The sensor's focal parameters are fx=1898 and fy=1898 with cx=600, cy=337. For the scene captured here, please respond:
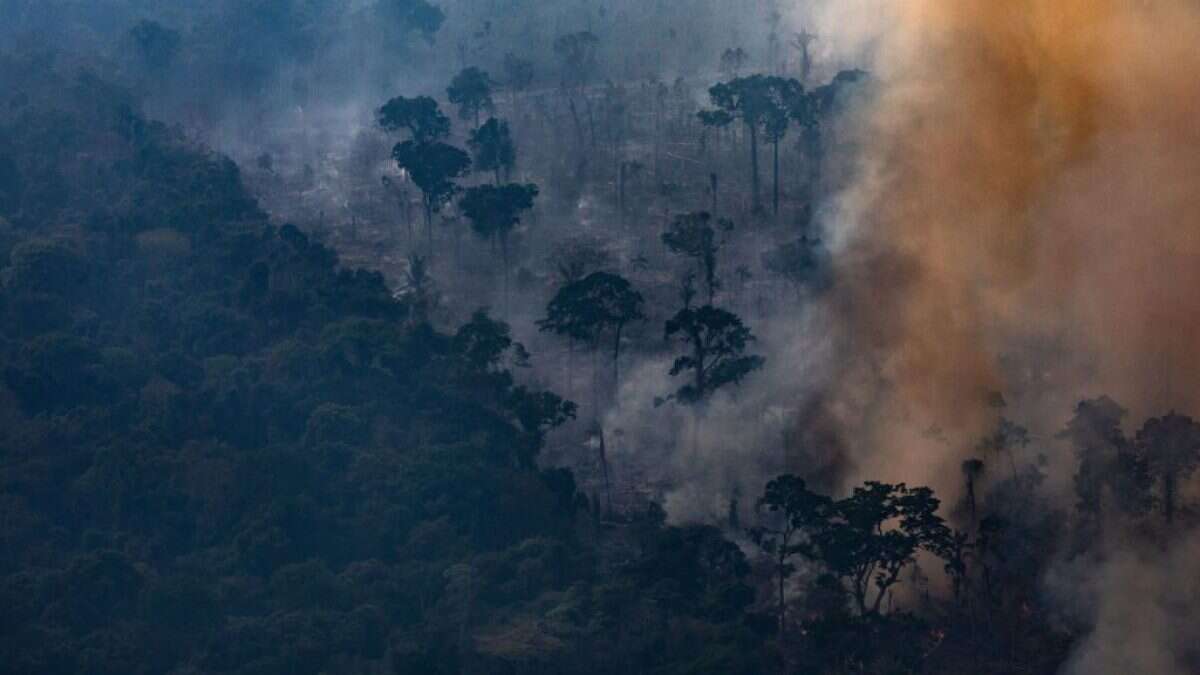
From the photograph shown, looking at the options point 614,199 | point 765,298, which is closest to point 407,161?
point 614,199

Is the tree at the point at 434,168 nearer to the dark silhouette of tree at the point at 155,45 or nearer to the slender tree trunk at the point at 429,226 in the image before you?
the slender tree trunk at the point at 429,226

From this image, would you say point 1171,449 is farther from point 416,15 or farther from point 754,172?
point 416,15

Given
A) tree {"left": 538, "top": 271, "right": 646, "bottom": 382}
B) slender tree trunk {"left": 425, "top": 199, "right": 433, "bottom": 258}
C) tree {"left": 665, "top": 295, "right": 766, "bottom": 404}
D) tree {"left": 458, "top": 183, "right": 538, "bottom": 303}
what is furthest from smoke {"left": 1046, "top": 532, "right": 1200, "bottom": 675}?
slender tree trunk {"left": 425, "top": 199, "right": 433, "bottom": 258}

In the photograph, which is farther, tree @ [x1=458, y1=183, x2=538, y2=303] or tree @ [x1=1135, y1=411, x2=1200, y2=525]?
tree @ [x1=458, y1=183, x2=538, y2=303]

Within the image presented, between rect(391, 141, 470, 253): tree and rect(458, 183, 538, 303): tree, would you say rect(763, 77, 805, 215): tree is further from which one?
rect(391, 141, 470, 253): tree

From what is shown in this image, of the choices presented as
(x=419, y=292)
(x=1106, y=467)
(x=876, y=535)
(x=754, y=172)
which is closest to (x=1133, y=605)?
(x=1106, y=467)

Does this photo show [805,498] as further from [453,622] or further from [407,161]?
[407,161]

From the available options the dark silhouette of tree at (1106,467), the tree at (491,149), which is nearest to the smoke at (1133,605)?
the dark silhouette of tree at (1106,467)
